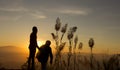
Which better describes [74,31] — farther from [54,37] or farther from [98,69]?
[98,69]

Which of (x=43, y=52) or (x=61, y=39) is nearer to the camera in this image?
(x=43, y=52)

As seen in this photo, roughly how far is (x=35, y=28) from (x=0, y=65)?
4.40 m

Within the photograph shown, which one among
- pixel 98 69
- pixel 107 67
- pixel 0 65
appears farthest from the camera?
pixel 0 65

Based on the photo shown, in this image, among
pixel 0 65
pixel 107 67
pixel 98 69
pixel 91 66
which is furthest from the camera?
pixel 0 65

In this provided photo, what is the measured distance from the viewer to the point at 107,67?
10891 mm

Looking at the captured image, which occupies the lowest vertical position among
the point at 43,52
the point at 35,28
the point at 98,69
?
the point at 98,69

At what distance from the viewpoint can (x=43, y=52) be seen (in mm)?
11430

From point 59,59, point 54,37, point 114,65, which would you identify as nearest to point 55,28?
point 54,37

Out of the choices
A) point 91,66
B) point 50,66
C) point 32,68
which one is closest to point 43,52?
point 32,68

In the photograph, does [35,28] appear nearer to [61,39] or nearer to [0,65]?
[61,39]

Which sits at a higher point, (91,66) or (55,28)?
(55,28)

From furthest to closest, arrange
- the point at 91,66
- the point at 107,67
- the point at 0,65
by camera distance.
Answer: the point at 0,65, the point at 91,66, the point at 107,67

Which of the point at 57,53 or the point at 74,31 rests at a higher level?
the point at 74,31

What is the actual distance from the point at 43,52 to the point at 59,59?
2971 millimetres
